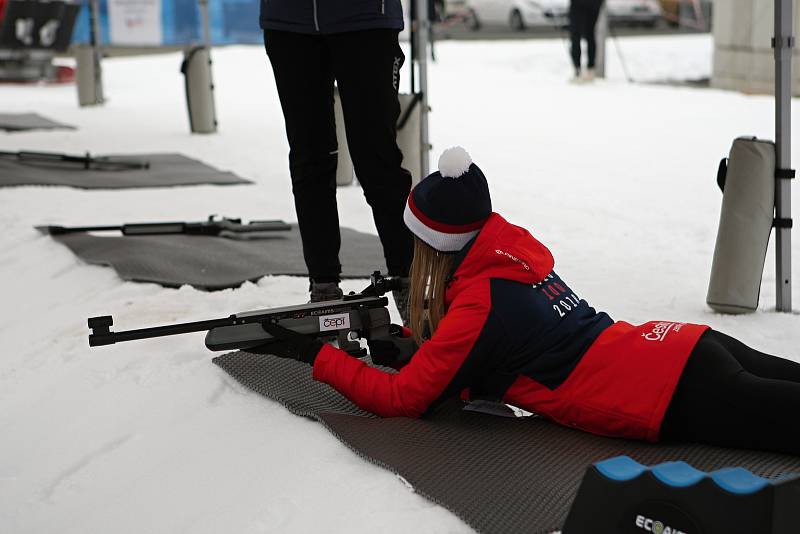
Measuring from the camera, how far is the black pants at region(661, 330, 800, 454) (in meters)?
1.96

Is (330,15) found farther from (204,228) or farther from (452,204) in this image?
(204,228)

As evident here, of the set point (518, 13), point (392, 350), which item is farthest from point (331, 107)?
point (518, 13)

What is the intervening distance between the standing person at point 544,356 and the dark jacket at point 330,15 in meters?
0.70

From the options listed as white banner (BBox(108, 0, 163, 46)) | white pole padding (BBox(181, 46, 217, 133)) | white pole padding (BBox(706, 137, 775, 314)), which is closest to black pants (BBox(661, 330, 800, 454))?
white pole padding (BBox(706, 137, 775, 314))

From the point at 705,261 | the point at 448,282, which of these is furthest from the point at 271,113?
the point at 448,282

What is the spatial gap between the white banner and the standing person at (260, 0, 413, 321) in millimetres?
11638

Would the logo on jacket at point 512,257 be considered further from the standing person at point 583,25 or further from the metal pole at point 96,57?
the standing person at point 583,25

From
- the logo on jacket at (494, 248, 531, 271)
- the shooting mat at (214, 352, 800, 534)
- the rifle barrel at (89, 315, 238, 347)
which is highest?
the logo on jacket at (494, 248, 531, 271)

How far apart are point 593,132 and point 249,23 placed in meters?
8.08

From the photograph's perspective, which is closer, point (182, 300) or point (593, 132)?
point (182, 300)

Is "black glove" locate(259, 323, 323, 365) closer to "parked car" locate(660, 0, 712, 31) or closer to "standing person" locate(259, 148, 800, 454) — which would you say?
"standing person" locate(259, 148, 800, 454)

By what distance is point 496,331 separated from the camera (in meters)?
2.11

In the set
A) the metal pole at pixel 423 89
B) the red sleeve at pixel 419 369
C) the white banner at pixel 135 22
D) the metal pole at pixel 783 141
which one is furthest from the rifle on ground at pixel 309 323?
the white banner at pixel 135 22

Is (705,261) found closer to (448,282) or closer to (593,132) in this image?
(448,282)
